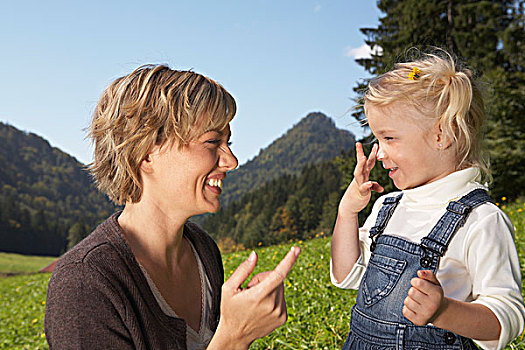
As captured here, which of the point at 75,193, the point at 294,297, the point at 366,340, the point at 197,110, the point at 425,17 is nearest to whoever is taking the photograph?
the point at 197,110

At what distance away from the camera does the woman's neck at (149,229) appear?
176 centimetres

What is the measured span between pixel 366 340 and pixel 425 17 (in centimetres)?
1767

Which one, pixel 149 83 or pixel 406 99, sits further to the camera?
pixel 406 99

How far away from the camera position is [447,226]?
5.41ft

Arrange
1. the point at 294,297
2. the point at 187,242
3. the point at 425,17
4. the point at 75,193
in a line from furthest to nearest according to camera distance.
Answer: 1. the point at 75,193
2. the point at 425,17
3. the point at 294,297
4. the point at 187,242

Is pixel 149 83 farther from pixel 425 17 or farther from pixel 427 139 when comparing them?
pixel 425 17

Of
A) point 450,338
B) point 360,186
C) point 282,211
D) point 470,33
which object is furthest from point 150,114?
point 282,211

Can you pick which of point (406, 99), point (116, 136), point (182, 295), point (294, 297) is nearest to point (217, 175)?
point (116, 136)

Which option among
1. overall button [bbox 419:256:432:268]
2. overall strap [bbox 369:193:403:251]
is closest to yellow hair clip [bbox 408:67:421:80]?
overall strap [bbox 369:193:403:251]

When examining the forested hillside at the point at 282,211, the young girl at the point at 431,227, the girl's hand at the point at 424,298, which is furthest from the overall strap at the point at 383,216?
the forested hillside at the point at 282,211

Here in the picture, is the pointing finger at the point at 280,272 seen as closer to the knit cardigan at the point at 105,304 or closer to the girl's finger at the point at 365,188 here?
the knit cardigan at the point at 105,304

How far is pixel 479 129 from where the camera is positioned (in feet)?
6.02

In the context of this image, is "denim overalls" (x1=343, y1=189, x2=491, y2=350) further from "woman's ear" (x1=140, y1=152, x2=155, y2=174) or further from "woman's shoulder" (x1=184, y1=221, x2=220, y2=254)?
"woman's ear" (x1=140, y1=152, x2=155, y2=174)

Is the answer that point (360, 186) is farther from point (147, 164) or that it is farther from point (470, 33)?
point (470, 33)
